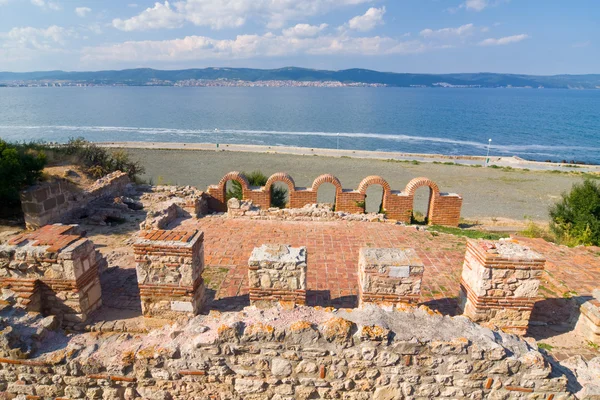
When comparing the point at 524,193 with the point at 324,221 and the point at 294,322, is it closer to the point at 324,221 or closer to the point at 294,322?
the point at 324,221

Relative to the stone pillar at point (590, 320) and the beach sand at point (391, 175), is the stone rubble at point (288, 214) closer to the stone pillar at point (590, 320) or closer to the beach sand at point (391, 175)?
the stone pillar at point (590, 320)

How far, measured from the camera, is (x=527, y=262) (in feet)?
16.9

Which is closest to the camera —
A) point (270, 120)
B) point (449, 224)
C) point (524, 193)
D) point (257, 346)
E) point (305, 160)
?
point (257, 346)

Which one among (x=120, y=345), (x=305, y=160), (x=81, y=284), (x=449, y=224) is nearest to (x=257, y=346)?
(x=120, y=345)

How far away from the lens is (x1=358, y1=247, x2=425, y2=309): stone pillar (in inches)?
206

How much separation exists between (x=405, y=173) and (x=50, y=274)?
3089 cm

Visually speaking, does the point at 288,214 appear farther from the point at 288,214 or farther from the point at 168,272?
the point at 168,272

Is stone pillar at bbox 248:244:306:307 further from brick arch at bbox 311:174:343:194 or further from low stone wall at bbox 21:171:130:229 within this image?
low stone wall at bbox 21:171:130:229

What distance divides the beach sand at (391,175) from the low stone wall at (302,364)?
16859 millimetres

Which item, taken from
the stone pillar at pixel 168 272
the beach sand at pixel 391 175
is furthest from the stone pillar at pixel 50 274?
the beach sand at pixel 391 175

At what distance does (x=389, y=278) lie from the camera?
5.29 m

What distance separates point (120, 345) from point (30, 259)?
236cm

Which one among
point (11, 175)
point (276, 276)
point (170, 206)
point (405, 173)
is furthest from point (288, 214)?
point (405, 173)

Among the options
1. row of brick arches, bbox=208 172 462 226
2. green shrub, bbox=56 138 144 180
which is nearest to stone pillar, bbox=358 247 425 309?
row of brick arches, bbox=208 172 462 226
